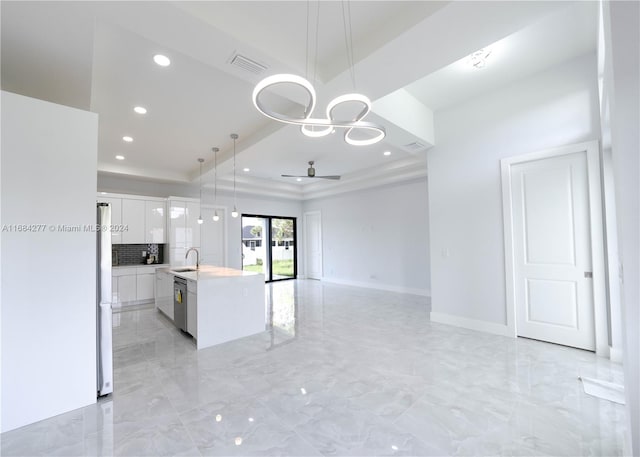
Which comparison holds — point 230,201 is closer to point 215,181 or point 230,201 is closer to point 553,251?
point 215,181

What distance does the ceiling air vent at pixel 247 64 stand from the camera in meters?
2.32

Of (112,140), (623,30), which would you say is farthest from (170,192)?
(623,30)

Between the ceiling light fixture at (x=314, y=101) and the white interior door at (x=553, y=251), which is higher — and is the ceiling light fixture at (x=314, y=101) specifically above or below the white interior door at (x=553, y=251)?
above

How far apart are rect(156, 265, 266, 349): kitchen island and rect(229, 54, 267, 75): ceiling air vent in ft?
8.32

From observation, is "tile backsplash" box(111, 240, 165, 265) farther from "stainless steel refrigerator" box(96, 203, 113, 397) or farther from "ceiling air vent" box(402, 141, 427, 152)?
"ceiling air vent" box(402, 141, 427, 152)

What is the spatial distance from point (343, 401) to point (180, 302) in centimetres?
287

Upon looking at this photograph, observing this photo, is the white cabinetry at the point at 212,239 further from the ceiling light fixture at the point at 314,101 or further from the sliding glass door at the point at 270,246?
the ceiling light fixture at the point at 314,101

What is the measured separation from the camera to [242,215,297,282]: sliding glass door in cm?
869

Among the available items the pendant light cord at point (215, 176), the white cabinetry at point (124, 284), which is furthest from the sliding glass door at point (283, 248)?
the white cabinetry at point (124, 284)

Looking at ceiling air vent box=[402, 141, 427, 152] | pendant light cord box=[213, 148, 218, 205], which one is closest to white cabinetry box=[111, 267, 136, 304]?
pendant light cord box=[213, 148, 218, 205]

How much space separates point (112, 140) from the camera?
4.65 meters

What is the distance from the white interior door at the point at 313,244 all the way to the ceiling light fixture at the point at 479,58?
21.3 ft

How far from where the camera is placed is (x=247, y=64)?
2.40 metres

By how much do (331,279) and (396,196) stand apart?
3.40m
